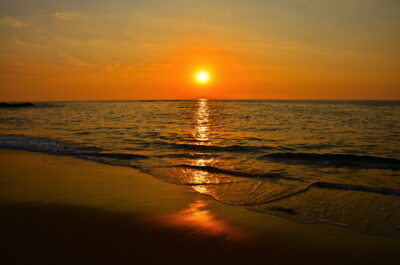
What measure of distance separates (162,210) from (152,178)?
118 inches

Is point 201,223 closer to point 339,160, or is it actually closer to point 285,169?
point 285,169

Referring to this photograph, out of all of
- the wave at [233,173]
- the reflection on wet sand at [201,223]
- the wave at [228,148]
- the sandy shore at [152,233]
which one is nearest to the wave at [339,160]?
the wave at [228,148]

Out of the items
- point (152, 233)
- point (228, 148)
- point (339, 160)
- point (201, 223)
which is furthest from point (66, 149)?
point (339, 160)

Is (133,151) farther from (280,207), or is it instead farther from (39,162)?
(280,207)

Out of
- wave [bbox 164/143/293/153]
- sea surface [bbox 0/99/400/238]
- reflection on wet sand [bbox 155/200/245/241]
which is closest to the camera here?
reflection on wet sand [bbox 155/200/245/241]

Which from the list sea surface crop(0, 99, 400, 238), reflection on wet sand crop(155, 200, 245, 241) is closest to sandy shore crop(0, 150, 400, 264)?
reflection on wet sand crop(155, 200, 245, 241)

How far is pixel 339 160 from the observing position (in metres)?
12.0

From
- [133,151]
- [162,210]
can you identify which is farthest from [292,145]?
[162,210]

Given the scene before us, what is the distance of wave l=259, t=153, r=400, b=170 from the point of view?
11172 mm

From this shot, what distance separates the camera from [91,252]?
4.05 m

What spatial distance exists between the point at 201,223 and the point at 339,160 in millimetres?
9291

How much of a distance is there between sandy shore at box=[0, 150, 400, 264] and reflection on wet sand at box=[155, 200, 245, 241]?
2cm

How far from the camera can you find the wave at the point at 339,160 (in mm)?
11172

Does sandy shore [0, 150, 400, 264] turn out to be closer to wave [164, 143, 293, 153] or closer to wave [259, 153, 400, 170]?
wave [259, 153, 400, 170]
